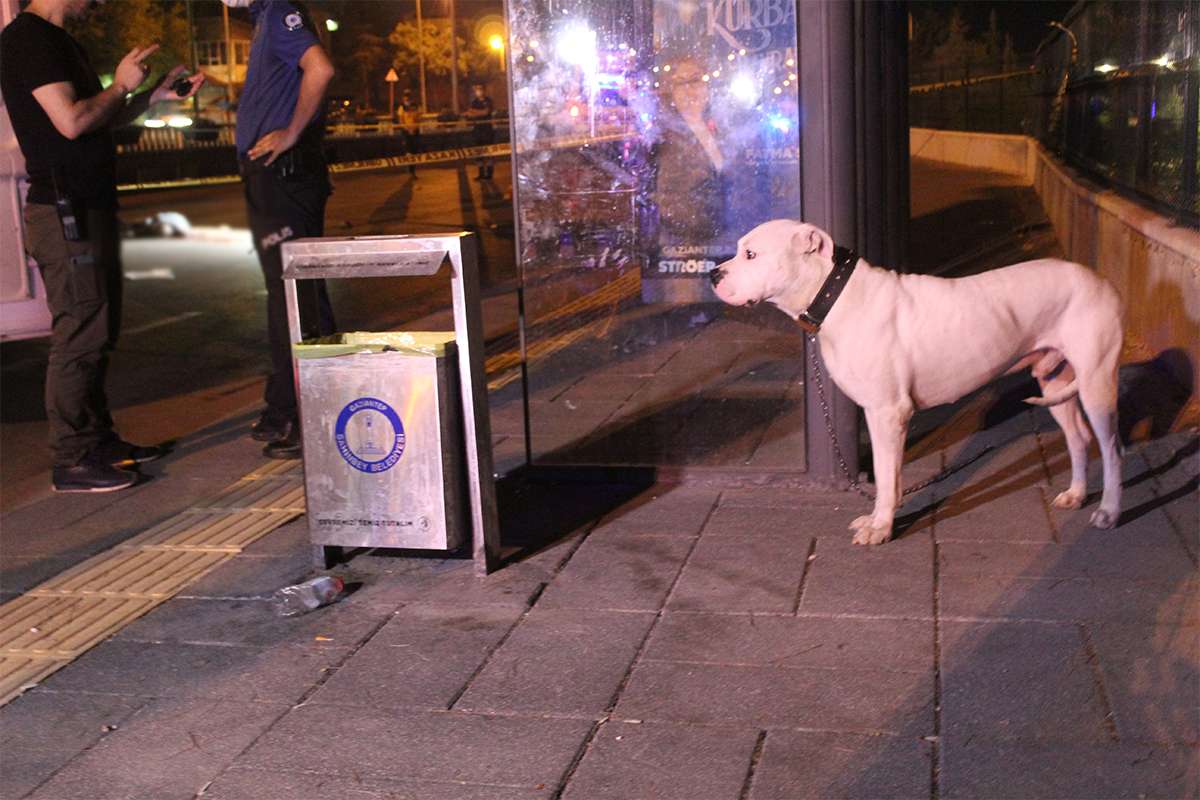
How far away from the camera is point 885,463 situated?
4.81 meters

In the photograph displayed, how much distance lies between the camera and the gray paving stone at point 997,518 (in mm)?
4910

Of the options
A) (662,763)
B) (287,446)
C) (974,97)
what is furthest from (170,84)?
(974,97)

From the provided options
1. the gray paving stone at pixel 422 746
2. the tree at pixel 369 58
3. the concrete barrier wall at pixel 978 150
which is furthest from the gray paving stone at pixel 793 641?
the concrete barrier wall at pixel 978 150

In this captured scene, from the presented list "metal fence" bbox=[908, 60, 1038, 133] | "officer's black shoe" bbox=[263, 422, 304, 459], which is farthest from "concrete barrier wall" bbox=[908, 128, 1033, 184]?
"officer's black shoe" bbox=[263, 422, 304, 459]

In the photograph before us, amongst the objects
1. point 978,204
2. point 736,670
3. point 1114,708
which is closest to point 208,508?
point 736,670

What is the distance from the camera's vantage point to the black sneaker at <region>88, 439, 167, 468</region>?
6.36 metres

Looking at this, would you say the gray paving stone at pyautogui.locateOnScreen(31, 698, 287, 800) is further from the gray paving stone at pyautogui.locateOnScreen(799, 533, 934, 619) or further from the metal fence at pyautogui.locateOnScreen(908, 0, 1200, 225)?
the metal fence at pyautogui.locateOnScreen(908, 0, 1200, 225)

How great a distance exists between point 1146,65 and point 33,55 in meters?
6.58

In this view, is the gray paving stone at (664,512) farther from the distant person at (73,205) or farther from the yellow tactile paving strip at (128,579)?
the distant person at (73,205)

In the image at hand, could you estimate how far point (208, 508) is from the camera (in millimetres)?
5922

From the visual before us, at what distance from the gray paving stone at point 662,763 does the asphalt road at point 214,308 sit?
3084 mm

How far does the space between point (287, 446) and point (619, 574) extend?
2.61 m

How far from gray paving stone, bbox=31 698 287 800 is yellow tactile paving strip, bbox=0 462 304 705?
1.83ft

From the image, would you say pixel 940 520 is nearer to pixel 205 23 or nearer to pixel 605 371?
pixel 605 371
